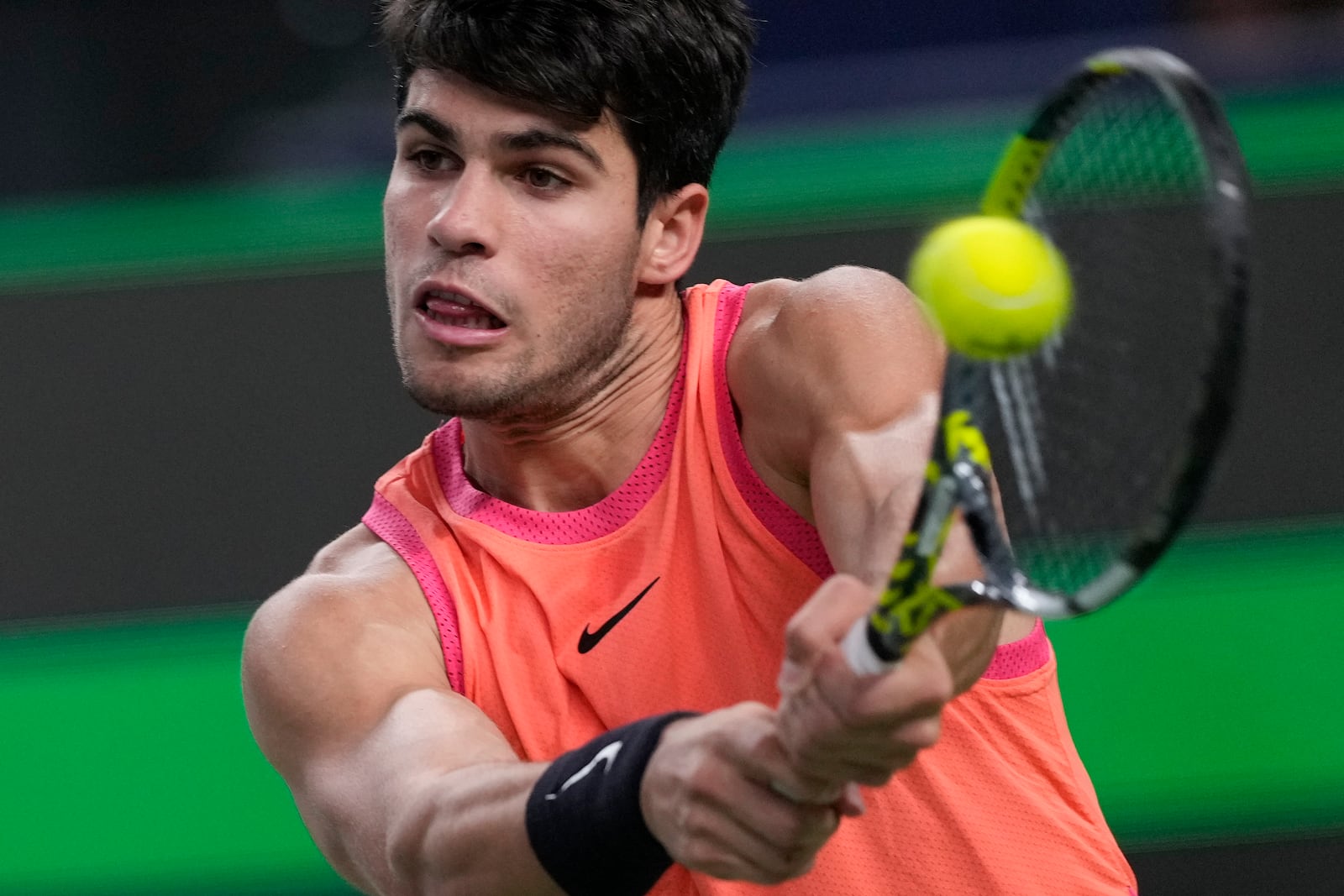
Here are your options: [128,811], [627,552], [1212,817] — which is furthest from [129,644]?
[1212,817]

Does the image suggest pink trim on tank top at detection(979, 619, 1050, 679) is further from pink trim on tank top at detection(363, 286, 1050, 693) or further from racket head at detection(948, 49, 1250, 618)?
racket head at detection(948, 49, 1250, 618)

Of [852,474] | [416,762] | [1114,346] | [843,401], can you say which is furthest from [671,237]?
[416,762]

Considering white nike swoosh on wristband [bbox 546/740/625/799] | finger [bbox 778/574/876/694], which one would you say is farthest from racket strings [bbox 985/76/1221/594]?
white nike swoosh on wristband [bbox 546/740/625/799]

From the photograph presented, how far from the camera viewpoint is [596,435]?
7.69 feet

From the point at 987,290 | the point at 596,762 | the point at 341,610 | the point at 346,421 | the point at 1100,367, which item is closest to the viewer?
the point at 987,290

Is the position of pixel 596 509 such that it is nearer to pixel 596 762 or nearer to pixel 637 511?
pixel 637 511

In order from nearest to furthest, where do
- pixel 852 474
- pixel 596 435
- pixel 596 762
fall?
pixel 596 762 < pixel 852 474 < pixel 596 435

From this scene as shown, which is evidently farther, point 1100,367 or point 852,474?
point 852,474

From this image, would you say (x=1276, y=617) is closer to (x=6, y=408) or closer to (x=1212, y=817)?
(x=1212, y=817)

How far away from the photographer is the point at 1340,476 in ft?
12.8

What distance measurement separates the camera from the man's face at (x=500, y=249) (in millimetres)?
2182

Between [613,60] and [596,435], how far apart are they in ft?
1.63

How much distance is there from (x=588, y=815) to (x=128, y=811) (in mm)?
2595

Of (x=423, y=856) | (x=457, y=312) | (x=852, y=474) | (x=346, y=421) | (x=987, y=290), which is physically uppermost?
(x=987, y=290)
